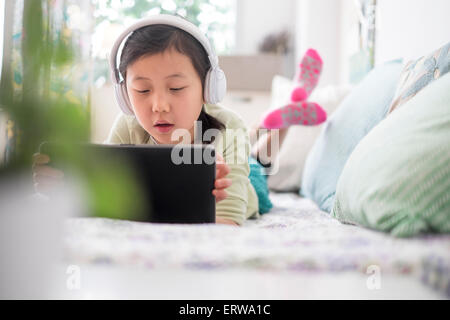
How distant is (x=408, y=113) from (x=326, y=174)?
516mm

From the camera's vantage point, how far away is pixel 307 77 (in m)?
1.53

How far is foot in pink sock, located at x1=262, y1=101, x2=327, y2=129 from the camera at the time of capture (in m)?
1.33

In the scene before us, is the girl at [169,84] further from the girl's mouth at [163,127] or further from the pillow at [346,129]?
the pillow at [346,129]

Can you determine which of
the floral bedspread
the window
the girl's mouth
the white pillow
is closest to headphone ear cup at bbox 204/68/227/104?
the girl's mouth

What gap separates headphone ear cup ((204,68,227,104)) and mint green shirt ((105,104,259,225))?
0.10m

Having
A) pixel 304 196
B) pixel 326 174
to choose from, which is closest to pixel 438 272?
pixel 326 174

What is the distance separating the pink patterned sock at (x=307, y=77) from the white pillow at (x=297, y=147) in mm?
49

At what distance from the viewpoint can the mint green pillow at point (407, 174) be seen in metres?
0.50

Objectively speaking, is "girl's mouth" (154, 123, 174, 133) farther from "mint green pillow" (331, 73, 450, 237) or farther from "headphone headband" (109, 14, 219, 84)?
"mint green pillow" (331, 73, 450, 237)

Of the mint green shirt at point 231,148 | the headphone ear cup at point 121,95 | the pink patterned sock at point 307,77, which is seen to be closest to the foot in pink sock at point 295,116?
the pink patterned sock at point 307,77

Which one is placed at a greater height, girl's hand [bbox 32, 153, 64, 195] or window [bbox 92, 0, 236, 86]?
window [bbox 92, 0, 236, 86]

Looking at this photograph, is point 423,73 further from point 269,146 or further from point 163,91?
point 269,146

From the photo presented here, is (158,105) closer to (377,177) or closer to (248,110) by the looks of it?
(377,177)

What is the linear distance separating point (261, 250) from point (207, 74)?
19.5 inches
